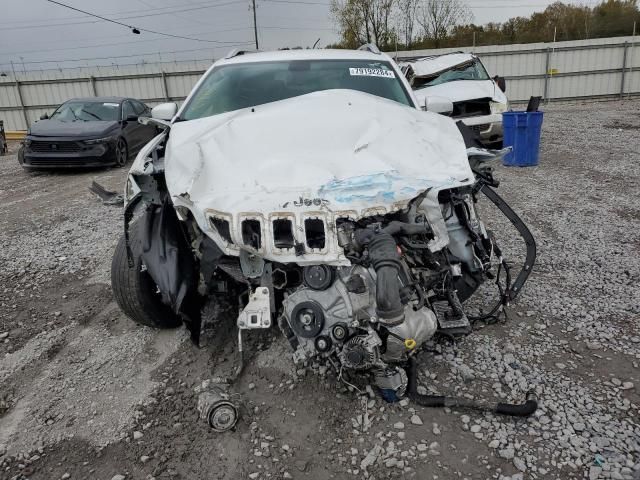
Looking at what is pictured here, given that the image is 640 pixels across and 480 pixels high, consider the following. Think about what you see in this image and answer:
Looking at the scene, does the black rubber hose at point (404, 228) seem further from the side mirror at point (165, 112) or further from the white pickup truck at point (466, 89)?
the white pickup truck at point (466, 89)

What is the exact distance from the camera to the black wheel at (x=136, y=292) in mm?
3271

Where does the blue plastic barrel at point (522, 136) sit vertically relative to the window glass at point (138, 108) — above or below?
below

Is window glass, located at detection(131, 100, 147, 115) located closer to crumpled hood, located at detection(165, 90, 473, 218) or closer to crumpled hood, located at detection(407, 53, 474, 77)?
crumpled hood, located at detection(407, 53, 474, 77)

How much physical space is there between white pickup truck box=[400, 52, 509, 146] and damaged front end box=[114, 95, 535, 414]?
5808mm

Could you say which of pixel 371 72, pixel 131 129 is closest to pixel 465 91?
pixel 371 72

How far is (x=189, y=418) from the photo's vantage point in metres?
2.65

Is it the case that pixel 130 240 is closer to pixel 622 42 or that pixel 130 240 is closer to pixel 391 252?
pixel 391 252

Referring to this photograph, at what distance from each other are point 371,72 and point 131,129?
8066 mm

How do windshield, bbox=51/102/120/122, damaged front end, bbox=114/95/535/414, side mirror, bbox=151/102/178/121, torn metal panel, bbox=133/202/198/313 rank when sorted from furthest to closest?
windshield, bbox=51/102/120/122, side mirror, bbox=151/102/178/121, torn metal panel, bbox=133/202/198/313, damaged front end, bbox=114/95/535/414

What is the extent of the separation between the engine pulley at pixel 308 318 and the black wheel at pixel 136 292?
1280mm

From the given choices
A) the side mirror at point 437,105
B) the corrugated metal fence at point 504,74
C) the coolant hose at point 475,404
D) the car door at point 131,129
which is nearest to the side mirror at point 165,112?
the side mirror at point 437,105

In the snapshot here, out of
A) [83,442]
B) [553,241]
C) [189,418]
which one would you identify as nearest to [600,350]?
[553,241]

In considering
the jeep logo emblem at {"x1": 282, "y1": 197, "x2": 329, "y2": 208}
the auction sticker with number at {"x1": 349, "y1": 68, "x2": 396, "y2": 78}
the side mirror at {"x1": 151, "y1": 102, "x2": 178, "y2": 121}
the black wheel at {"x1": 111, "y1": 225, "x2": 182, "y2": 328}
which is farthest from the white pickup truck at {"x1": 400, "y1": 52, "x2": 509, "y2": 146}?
the jeep logo emblem at {"x1": 282, "y1": 197, "x2": 329, "y2": 208}

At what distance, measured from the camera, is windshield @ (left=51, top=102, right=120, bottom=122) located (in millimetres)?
10492
